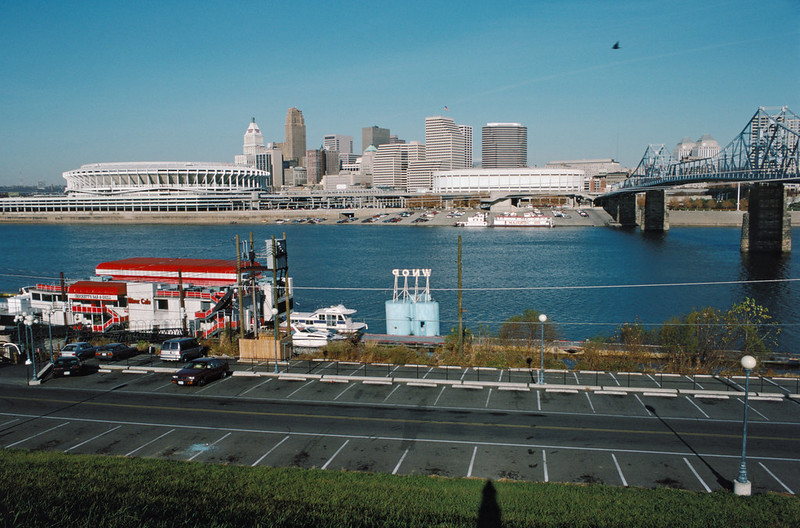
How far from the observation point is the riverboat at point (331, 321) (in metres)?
31.0

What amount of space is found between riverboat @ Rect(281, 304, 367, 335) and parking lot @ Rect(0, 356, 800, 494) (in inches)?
392

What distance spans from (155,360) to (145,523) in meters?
14.9

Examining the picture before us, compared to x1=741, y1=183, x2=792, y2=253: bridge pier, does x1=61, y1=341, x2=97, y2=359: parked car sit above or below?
below

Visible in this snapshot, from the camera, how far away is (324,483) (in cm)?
1139

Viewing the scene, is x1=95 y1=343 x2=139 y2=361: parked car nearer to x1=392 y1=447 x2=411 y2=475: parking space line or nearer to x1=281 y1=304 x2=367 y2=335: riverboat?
x1=281 y1=304 x2=367 y2=335: riverboat

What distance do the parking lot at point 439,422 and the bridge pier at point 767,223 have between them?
72261 mm

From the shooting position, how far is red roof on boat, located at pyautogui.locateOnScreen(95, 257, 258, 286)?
3409 cm

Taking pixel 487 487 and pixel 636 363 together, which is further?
pixel 636 363

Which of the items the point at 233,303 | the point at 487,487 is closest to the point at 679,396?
the point at 487,487

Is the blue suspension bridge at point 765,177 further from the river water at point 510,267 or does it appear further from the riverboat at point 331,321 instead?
the riverboat at point 331,321

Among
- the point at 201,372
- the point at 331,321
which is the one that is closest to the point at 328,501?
the point at 201,372

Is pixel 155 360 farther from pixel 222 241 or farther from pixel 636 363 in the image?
pixel 222 241

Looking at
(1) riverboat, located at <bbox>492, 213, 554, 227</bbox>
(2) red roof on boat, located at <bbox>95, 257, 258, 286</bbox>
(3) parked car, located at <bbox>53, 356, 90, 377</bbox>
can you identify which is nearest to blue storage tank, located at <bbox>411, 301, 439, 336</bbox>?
(2) red roof on boat, located at <bbox>95, 257, 258, 286</bbox>

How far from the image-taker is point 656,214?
11756 centimetres
